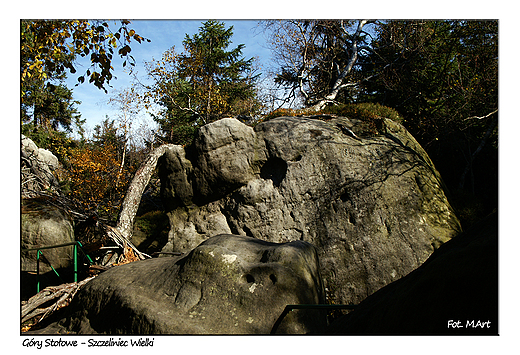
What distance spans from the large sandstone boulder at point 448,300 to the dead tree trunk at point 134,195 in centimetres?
770

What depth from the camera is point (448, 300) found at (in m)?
2.11

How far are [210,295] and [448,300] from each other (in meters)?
2.54

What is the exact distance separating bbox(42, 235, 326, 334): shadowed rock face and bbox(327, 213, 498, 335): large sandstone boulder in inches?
53.5

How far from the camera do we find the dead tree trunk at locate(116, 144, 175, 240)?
29.0ft

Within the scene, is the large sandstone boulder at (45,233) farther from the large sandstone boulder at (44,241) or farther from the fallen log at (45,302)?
the fallen log at (45,302)

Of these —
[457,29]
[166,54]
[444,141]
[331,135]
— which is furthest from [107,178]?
[457,29]

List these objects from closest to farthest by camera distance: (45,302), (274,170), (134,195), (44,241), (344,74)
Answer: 1. (45,302)
2. (44,241)
3. (274,170)
4. (134,195)
5. (344,74)

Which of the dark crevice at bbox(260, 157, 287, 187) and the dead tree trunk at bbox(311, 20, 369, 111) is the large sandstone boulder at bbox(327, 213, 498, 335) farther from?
the dead tree trunk at bbox(311, 20, 369, 111)

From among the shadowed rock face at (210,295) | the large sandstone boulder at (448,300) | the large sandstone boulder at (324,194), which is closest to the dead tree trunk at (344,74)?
the large sandstone boulder at (324,194)

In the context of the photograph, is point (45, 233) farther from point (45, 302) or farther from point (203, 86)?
point (203, 86)

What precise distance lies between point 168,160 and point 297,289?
661 cm

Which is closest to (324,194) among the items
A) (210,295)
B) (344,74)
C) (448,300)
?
(210,295)

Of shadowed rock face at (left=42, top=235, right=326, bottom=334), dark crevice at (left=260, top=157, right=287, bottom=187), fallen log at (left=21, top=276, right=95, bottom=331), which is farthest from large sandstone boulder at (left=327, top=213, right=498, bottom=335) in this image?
dark crevice at (left=260, top=157, right=287, bottom=187)

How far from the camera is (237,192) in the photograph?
339 inches
